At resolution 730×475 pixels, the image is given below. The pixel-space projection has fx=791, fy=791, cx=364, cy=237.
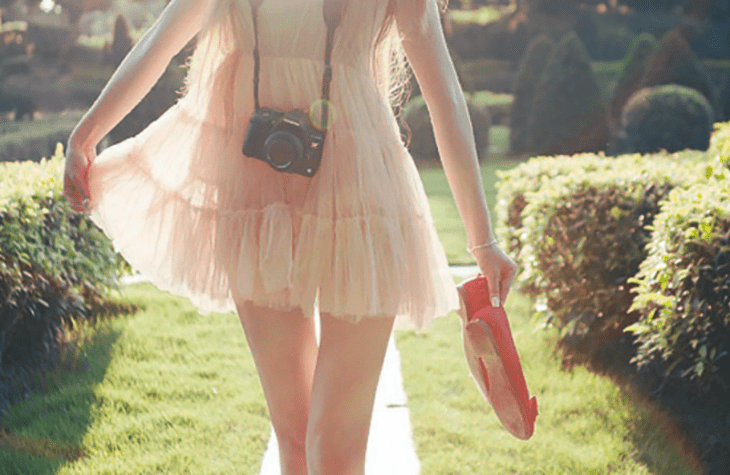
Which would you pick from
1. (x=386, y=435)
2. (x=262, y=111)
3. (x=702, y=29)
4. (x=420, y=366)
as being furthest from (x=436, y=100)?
(x=702, y=29)

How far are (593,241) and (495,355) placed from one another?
3.01 metres

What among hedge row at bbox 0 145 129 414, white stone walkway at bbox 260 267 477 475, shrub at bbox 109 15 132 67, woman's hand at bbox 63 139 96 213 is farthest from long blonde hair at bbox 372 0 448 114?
shrub at bbox 109 15 132 67

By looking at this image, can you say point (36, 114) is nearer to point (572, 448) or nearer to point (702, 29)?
point (572, 448)

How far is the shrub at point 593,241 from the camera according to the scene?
4730 mm

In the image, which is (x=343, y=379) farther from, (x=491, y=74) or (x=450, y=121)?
(x=491, y=74)

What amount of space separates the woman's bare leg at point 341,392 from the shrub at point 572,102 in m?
17.3

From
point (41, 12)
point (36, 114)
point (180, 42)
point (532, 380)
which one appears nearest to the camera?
point (180, 42)

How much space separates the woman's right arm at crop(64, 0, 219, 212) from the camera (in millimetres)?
2010

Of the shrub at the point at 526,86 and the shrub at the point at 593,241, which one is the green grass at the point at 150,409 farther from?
the shrub at the point at 526,86


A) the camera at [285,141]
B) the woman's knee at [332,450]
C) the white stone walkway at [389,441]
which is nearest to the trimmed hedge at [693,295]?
the white stone walkway at [389,441]

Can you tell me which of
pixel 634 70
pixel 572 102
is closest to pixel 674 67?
pixel 634 70

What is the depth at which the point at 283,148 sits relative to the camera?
1.90m

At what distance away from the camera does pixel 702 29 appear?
2898cm

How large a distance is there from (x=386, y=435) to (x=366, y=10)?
8.23ft
